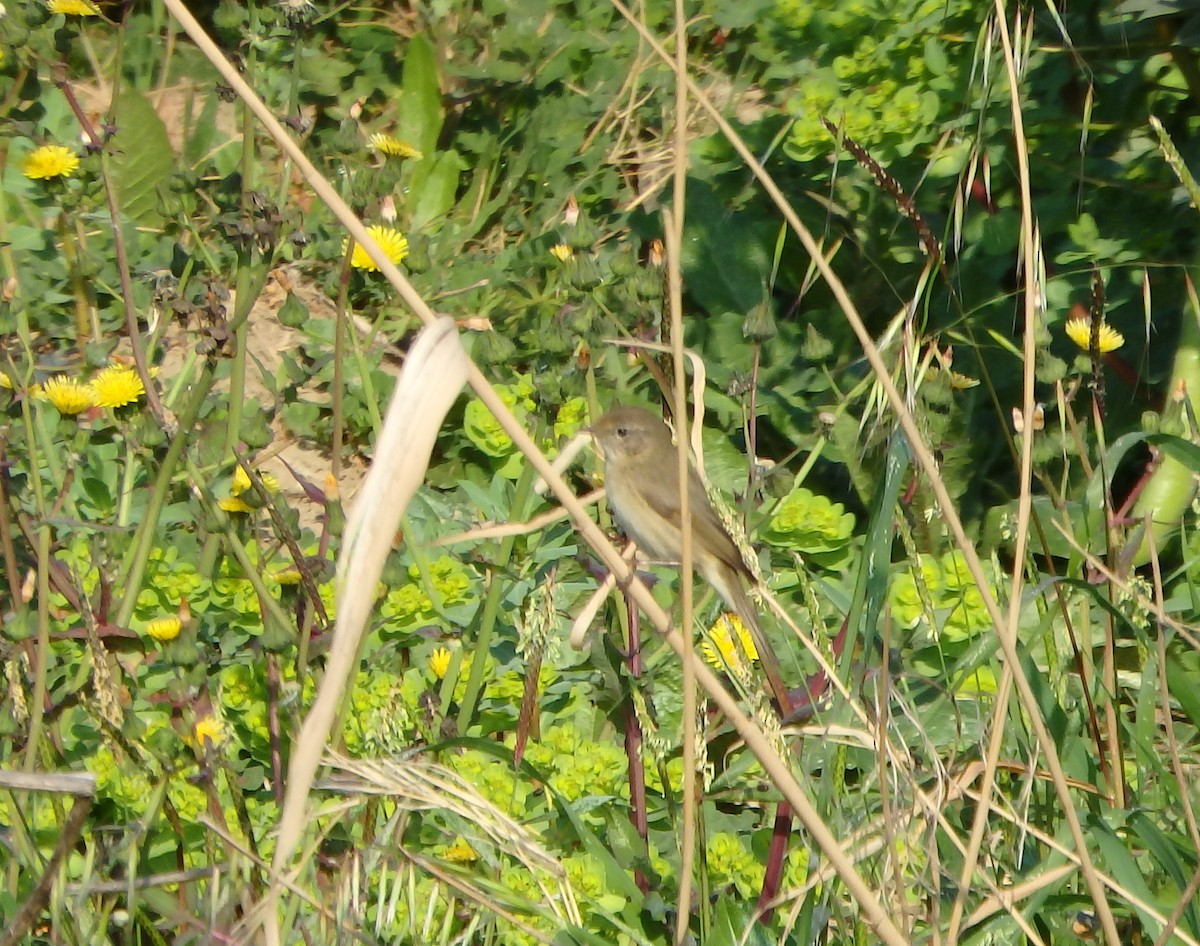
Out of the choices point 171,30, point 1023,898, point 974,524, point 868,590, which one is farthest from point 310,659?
point 171,30

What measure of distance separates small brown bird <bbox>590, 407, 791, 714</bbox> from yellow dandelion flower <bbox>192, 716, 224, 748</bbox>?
115 cm

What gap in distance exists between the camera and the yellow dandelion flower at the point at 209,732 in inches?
87.9

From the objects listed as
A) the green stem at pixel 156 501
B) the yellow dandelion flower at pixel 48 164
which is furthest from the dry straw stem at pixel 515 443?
the yellow dandelion flower at pixel 48 164

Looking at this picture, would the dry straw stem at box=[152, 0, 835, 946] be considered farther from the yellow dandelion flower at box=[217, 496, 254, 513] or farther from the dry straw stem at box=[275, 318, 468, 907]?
the yellow dandelion flower at box=[217, 496, 254, 513]

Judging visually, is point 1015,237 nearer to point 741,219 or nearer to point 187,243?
point 741,219

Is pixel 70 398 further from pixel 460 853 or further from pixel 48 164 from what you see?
pixel 460 853

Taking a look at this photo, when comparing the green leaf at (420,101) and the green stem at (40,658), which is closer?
the green stem at (40,658)

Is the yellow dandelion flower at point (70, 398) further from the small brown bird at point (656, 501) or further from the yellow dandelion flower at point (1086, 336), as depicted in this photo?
the yellow dandelion flower at point (1086, 336)

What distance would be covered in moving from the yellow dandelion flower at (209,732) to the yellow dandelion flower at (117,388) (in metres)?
0.66

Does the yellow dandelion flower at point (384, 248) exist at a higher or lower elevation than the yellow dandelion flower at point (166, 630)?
higher

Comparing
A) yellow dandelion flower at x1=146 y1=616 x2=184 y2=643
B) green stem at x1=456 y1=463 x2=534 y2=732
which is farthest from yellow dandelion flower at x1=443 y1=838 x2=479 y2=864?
yellow dandelion flower at x1=146 y1=616 x2=184 y2=643

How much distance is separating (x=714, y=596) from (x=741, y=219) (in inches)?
55.4

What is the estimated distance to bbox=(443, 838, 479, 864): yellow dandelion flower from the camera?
7.54ft

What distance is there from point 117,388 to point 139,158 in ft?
8.44
